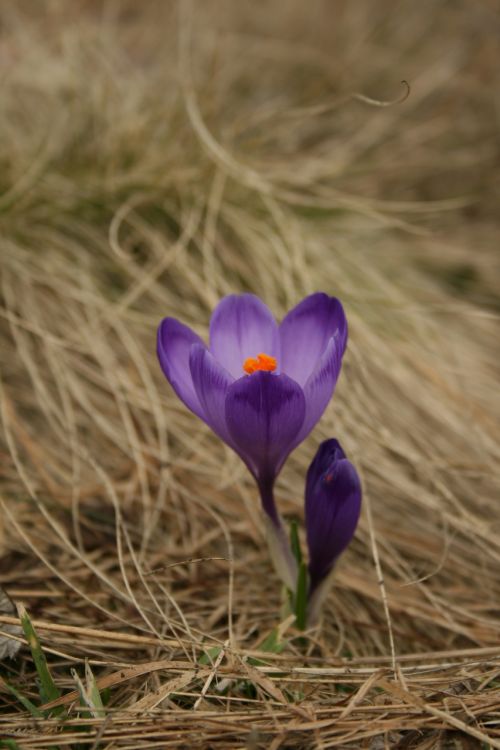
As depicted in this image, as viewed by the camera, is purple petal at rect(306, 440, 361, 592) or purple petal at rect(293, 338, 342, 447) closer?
purple petal at rect(293, 338, 342, 447)

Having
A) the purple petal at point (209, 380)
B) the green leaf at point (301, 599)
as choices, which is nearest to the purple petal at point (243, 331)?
the purple petal at point (209, 380)

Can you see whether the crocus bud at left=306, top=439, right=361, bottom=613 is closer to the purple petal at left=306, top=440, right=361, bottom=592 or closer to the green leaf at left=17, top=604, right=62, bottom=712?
the purple petal at left=306, top=440, right=361, bottom=592

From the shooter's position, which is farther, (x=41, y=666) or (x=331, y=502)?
(x=331, y=502)

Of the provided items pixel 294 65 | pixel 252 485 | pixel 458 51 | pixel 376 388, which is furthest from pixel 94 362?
pixel 458 51

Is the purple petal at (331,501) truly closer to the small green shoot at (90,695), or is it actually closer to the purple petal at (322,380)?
the purple petal at (322,380)

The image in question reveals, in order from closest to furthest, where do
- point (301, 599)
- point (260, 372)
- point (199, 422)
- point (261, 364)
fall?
Answer: point (260, 372) → point (261, 364) → point (301, 599) → point (199, 422)

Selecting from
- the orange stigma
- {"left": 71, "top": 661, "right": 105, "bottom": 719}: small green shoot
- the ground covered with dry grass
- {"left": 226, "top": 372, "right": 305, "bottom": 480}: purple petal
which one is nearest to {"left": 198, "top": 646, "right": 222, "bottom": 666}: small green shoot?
the ground covered with dry grass

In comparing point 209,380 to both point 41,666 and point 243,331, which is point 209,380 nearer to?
point 243,331

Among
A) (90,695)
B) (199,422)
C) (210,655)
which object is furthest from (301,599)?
(199,422)

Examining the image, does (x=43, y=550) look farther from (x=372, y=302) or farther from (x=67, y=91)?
(x=67, y=91)
